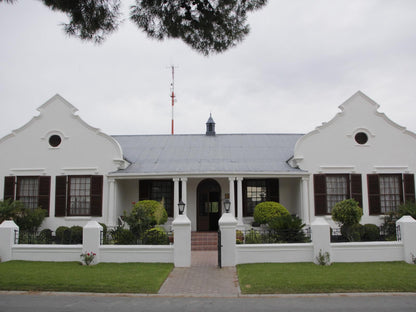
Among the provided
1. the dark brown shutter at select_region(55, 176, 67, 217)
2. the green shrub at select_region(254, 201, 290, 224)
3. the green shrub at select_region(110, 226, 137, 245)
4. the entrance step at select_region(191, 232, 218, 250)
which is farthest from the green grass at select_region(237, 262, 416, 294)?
the dark brown shutter at select_region(55, 176, 67, 217)

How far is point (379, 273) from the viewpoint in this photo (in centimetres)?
991

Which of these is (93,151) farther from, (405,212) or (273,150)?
(405,212)

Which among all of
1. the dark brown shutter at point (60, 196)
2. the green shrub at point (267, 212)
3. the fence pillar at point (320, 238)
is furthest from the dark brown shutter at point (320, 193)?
the dark brown shutter at point (60, 196)

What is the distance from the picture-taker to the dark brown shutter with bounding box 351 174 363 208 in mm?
16594

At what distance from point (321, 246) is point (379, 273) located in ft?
5.97

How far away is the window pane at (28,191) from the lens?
17.0m

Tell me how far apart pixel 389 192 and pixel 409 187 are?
82cm

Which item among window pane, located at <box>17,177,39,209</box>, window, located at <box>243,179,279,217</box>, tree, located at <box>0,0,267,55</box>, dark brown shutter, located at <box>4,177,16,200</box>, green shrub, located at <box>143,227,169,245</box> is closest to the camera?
tree, located at <box>0,0,267,55</box>

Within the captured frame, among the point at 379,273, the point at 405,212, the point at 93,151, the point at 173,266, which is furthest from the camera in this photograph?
the point at 93,151

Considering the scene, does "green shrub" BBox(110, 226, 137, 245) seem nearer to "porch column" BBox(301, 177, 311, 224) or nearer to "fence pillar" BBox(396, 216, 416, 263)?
"porch column" BBox(301, 177, 311, 224)

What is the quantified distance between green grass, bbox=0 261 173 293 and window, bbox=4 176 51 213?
577 cm

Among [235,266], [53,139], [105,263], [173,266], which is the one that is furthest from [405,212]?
[53,139]

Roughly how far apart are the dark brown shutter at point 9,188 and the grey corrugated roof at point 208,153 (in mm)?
4711

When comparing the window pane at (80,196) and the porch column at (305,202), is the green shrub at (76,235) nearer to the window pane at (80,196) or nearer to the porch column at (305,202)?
the window pane at (80,196)
